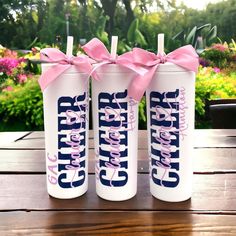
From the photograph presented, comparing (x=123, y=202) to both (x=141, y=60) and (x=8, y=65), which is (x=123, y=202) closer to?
(x=141, y=60)

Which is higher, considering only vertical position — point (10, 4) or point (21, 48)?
point (10, 4)

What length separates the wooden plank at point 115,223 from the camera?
0.58 metres

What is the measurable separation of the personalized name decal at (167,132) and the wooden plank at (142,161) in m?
0.19

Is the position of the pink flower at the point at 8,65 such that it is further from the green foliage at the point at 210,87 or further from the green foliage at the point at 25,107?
the green foliage at the point at 210,87

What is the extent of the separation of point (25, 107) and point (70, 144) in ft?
6.68

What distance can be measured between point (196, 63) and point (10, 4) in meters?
2.96

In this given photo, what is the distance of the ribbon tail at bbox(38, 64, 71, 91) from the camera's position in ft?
2.05

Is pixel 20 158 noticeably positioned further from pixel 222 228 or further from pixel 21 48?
pixel 21 48

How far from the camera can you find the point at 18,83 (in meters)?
2.99

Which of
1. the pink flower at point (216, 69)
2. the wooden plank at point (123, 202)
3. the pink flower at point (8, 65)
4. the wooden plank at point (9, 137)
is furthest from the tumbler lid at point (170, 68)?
the pink flower at point (216, 69)

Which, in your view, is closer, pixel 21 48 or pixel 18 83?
pixel 18 83

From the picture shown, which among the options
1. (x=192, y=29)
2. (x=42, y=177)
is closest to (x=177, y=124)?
(x=42, y=177)

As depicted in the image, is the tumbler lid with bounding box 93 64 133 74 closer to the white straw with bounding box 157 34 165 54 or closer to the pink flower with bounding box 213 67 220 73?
the white straw with bounding box 157 34 165 54

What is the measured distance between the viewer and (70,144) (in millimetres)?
655
